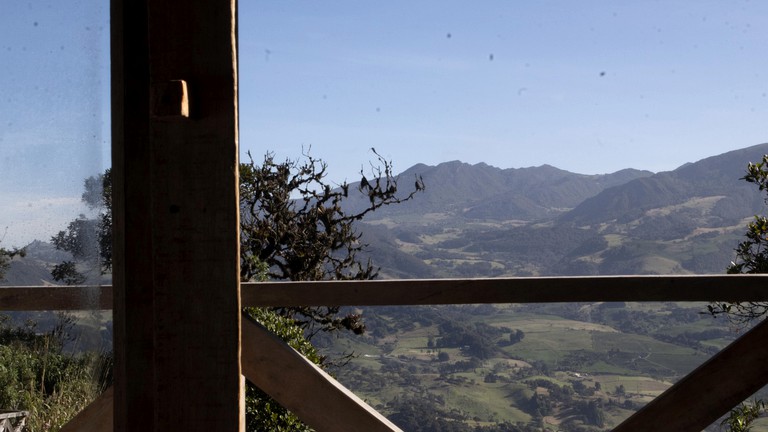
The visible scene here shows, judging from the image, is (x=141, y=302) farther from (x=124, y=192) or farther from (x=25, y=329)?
(x=25, y=329)

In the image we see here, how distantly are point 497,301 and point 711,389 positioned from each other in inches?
17.8

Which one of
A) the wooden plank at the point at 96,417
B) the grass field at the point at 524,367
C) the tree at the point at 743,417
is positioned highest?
the wooden plank at the point at 96,417

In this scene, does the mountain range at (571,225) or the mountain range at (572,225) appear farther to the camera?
the mountain range at (572,225)

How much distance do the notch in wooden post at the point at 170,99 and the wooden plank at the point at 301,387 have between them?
0.52 meters

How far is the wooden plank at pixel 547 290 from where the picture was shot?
1.60m

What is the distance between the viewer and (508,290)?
1611 mm

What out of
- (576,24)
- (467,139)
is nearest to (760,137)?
(467,139)

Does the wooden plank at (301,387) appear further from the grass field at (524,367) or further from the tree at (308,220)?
the grass field at (524,367)

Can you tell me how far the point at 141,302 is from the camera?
1.38m

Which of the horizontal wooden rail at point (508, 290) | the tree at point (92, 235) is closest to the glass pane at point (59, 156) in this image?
the tree at point (92, 235)

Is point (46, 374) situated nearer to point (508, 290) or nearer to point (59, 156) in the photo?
point (59, 156)

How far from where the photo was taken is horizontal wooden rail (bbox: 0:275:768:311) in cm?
160

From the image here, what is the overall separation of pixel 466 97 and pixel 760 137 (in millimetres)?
45905

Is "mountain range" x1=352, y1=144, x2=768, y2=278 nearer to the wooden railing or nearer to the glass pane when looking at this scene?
the glass pane
